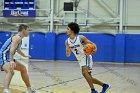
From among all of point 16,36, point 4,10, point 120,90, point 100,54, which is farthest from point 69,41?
point 4,10

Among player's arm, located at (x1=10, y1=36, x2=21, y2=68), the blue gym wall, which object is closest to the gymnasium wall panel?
the blue gym wall

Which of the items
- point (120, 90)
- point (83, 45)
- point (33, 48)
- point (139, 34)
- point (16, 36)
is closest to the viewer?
point (16, 36)

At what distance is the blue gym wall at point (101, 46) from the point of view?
79.6ft

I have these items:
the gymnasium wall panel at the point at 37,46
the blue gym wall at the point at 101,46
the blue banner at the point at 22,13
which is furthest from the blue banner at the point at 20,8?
the gymnasium wall panel at the point at 37,46

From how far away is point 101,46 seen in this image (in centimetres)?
2469

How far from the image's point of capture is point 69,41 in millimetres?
8133

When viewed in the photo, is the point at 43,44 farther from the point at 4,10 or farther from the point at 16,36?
the point at 16,36

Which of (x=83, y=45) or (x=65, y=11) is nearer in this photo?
(x=83, y=45)

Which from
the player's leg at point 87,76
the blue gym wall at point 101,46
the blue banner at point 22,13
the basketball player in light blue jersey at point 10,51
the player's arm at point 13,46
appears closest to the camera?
the player's arm at point 13,46

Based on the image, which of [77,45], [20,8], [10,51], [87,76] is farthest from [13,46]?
[20,8]

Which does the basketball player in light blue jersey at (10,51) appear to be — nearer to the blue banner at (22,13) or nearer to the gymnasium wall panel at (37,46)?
the gymnasium wall panel at (37,46)

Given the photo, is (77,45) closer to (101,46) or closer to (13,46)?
(13,46)

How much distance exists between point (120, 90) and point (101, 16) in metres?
16.2

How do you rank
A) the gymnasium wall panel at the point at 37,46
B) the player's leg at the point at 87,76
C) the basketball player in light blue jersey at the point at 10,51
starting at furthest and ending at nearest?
the gymnasium wall panel at the point at 37,46 < the player's leg at the point at 87,76 < the basketball player in light blue jersey at the point at 10,51
